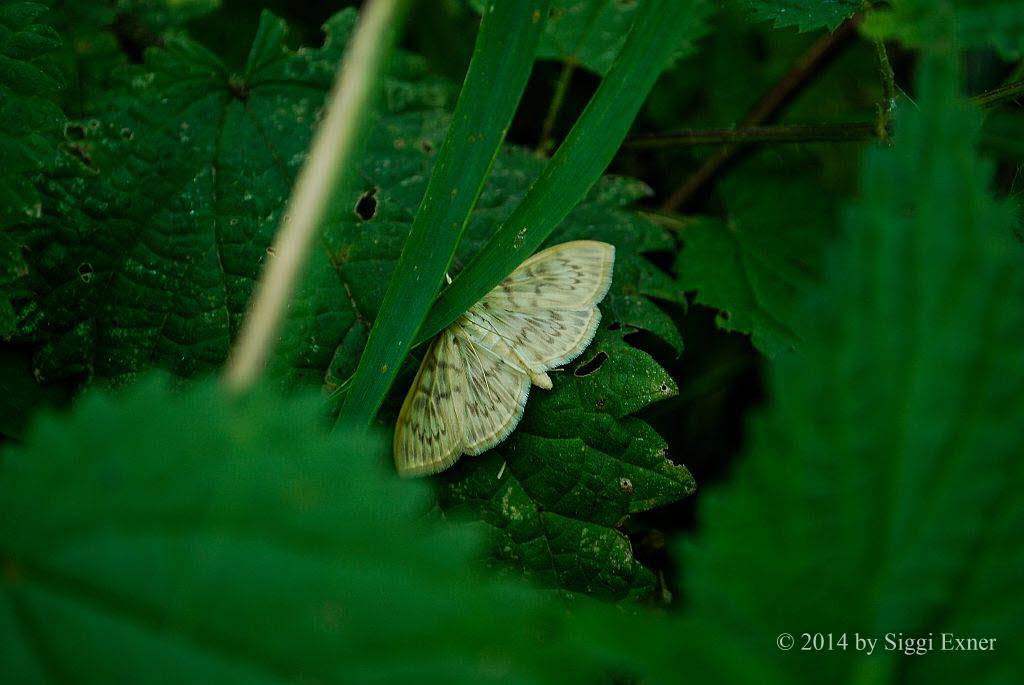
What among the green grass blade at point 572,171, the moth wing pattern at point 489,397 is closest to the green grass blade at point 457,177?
the green grass blade at point 572,171

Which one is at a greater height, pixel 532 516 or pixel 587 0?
pixel 587 0

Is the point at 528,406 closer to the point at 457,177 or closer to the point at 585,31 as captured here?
the point at 457,177

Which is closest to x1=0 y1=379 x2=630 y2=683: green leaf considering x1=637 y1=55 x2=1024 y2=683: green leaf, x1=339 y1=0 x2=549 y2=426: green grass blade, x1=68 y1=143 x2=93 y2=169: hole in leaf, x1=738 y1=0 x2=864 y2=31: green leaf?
x1=637 y1=55 x2=1024 y2=683: green leaf

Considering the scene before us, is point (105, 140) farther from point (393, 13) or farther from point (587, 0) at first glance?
point (587, 0)

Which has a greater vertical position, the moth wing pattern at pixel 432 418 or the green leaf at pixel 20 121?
the green leaf at pixel 20 121

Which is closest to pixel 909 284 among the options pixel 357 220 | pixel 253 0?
pixel 357 220

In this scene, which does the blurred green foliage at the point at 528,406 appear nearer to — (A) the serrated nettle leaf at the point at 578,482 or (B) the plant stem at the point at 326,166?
(A) the serrated nettle leaf at the point at 578,482
